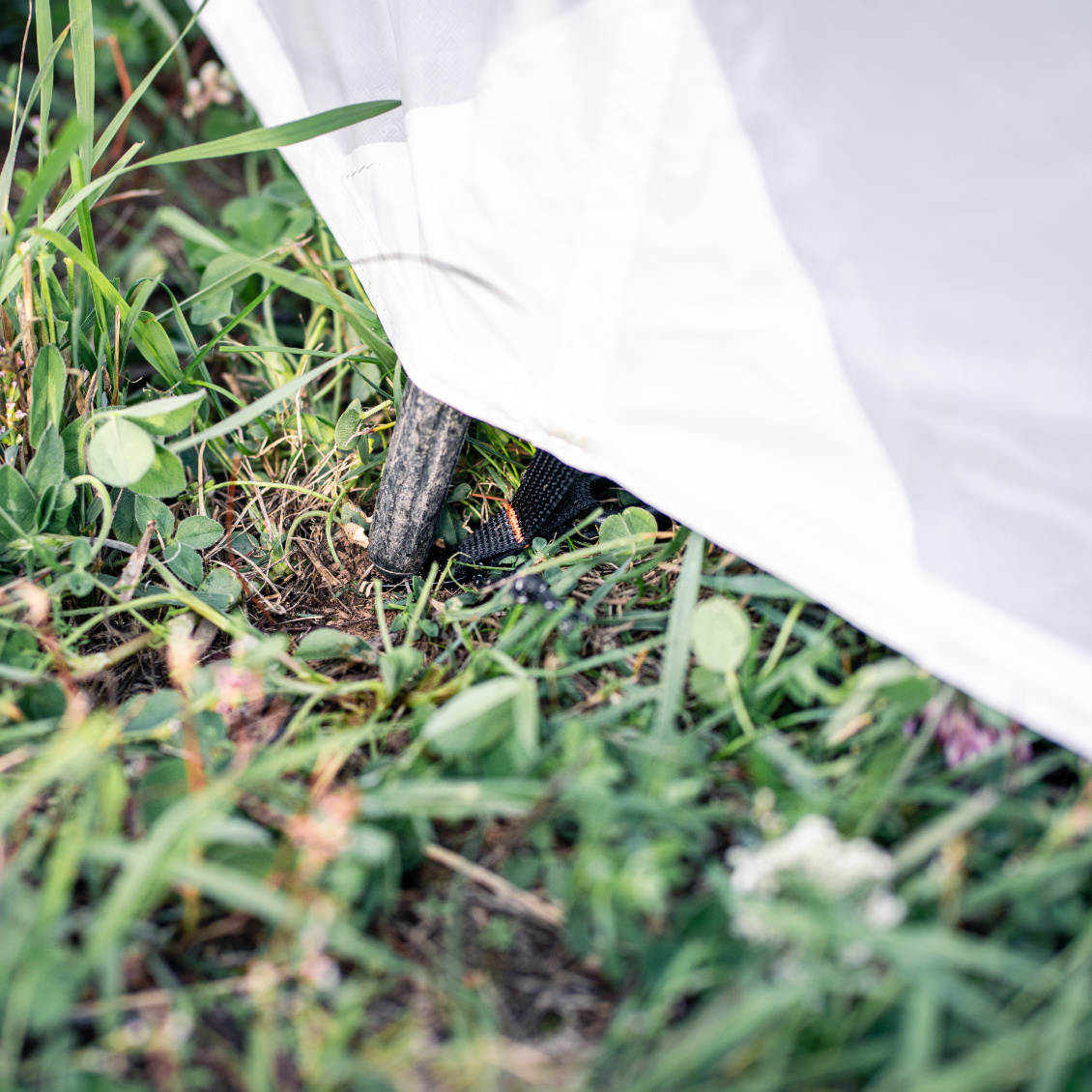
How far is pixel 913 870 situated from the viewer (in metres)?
0.56

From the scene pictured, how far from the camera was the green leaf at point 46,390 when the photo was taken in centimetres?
85

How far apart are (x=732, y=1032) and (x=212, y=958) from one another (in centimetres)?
39

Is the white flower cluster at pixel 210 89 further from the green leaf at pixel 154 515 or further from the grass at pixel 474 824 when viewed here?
the green leaf at pixel 154 515

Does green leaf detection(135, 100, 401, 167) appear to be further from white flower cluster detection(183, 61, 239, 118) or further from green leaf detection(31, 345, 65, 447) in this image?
white flower cluster detection(183, 61, 239, 118)

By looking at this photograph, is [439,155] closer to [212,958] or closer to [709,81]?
[709,81]

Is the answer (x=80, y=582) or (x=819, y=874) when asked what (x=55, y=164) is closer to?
(x=80, y=582)

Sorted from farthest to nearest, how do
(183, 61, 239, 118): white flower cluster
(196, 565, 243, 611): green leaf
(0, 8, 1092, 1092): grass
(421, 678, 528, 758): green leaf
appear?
(183, 61, 239, 118): white flower cluster, (196, 565, 243, 611): green leaf, (421, 678, 528, 758): green leaf, (0, 8, 1092, 1092): grass

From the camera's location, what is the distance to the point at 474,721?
24.3 inches

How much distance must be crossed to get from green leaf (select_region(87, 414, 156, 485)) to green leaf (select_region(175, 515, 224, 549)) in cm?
13

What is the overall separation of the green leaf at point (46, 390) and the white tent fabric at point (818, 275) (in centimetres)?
47

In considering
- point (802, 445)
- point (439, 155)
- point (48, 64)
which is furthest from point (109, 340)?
point (802, 445)

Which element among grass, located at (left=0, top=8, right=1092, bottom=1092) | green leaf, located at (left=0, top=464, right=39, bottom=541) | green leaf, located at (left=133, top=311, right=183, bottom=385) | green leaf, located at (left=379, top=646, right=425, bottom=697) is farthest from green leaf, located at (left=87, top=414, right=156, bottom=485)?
green leaf, located at (left=379, top=646, right=425, bottom=697)

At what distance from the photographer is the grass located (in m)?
0.49

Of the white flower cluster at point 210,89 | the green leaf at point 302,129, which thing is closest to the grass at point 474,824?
the green leaf at point 302,129
